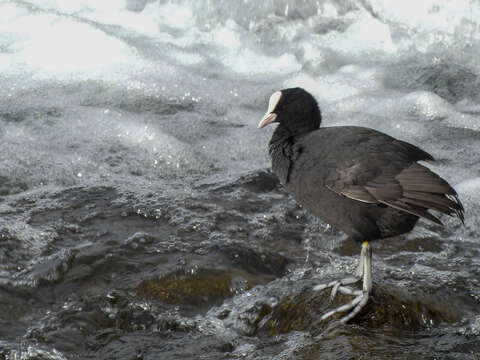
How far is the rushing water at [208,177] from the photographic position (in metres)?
3.73

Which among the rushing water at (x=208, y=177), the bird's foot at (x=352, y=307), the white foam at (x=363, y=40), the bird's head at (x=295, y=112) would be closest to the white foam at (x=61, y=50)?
the rushing water at (x=208, y=177)

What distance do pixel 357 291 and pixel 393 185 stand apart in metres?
0.61

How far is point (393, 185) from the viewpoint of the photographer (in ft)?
12.0

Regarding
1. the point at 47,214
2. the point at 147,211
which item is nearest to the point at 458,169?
the point at 147,211

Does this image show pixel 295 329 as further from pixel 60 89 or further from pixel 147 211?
pixel 60 89

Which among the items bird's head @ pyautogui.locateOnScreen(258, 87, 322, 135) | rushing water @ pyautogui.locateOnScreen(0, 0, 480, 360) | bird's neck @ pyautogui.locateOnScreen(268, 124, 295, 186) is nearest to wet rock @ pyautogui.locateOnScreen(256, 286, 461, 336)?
rushing water @ pyautogui.locateOnScreen(0, 0, 480, 360)

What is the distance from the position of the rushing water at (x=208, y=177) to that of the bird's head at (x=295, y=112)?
879 mm

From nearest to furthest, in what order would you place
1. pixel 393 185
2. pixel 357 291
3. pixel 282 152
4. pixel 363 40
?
pixel 393 185 < pixel 357 291 < pixel 282 152 < pixel 363 40

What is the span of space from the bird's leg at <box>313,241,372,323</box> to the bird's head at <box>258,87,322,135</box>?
2.69ft

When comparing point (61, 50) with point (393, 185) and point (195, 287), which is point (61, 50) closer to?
point (195, 287)

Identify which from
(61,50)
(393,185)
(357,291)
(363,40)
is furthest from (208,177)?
(363,40)

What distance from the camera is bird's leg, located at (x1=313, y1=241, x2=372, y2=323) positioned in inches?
145

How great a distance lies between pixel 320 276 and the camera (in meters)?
4.24

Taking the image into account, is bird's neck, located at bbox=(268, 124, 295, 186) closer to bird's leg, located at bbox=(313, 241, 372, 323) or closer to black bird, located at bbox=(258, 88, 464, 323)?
black bird, located at bbox=(258, 88, 464, 323)
